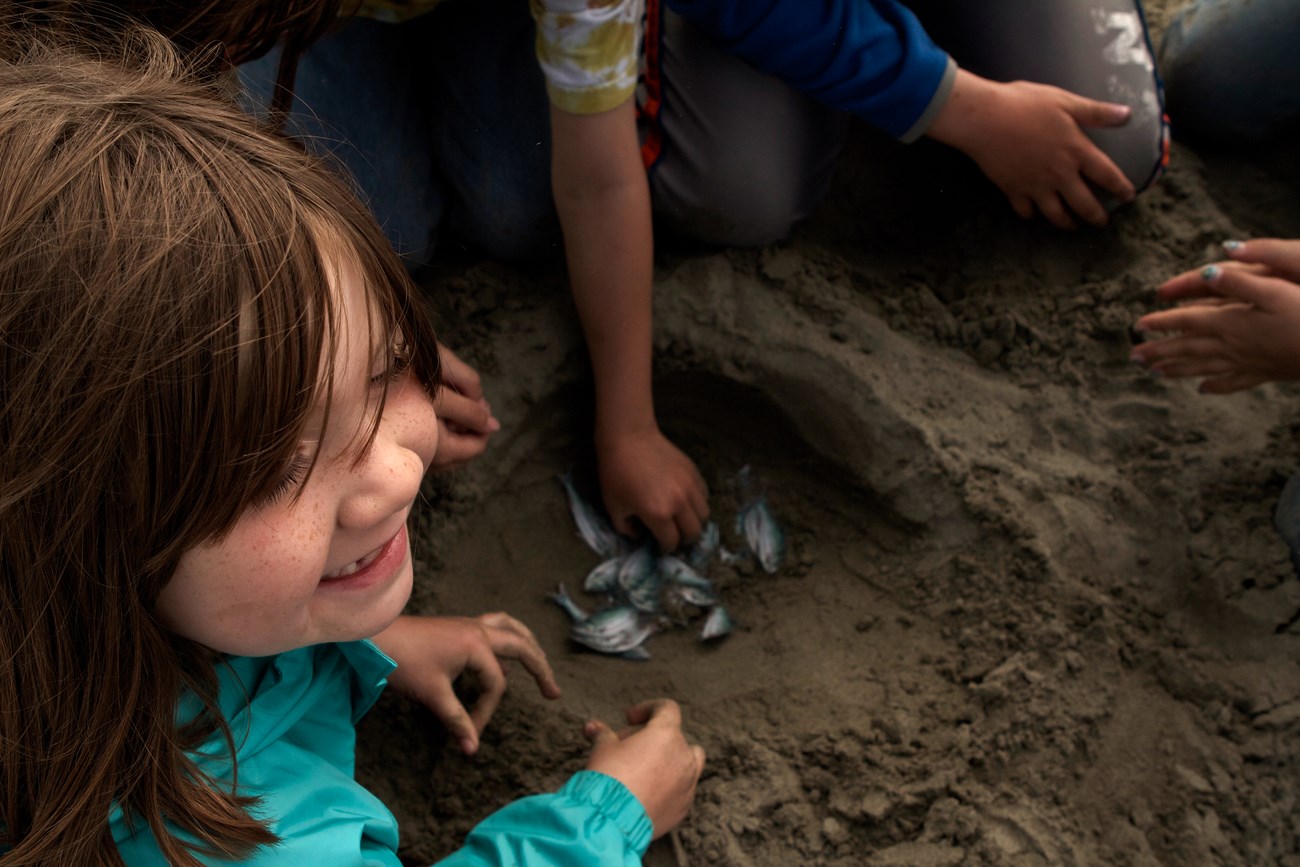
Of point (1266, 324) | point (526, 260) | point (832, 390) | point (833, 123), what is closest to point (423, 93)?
point (526, 260)

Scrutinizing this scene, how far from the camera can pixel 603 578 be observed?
186 cm

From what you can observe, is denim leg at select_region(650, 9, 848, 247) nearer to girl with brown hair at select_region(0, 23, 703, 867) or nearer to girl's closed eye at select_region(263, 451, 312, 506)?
girl with brown hair at select_region(0, 23, 703, 867)

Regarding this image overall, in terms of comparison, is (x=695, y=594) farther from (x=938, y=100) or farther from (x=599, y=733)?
(x=938, y=100)

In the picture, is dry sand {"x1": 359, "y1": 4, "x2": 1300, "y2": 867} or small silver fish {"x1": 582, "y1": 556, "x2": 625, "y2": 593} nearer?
dry sand {"x1": 359, "y1": 4, "x2": 1300, "y2": 867}

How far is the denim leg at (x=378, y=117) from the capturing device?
1.90 meters

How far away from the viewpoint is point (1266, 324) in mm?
1626

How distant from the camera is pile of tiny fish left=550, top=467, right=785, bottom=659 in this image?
70.7 inches

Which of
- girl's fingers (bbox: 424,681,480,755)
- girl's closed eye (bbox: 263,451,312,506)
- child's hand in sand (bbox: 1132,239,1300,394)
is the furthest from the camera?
child's hand in sand (bbox: 1132,239,1300,394)

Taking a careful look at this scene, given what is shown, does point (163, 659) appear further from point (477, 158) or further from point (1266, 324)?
point (1266, 324)

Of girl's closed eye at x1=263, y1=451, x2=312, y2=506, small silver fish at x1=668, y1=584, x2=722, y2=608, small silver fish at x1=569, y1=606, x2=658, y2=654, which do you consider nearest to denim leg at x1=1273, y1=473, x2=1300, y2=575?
small silver fish at x1=668, y1=584, x2=722, y2=608

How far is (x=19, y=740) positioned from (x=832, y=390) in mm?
1285

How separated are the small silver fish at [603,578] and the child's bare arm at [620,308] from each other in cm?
7

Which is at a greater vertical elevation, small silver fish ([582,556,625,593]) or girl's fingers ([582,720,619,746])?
girl's fingers ([582,720,619,746])

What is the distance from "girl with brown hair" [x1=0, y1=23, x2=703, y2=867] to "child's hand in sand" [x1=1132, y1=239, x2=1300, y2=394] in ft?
3.99
